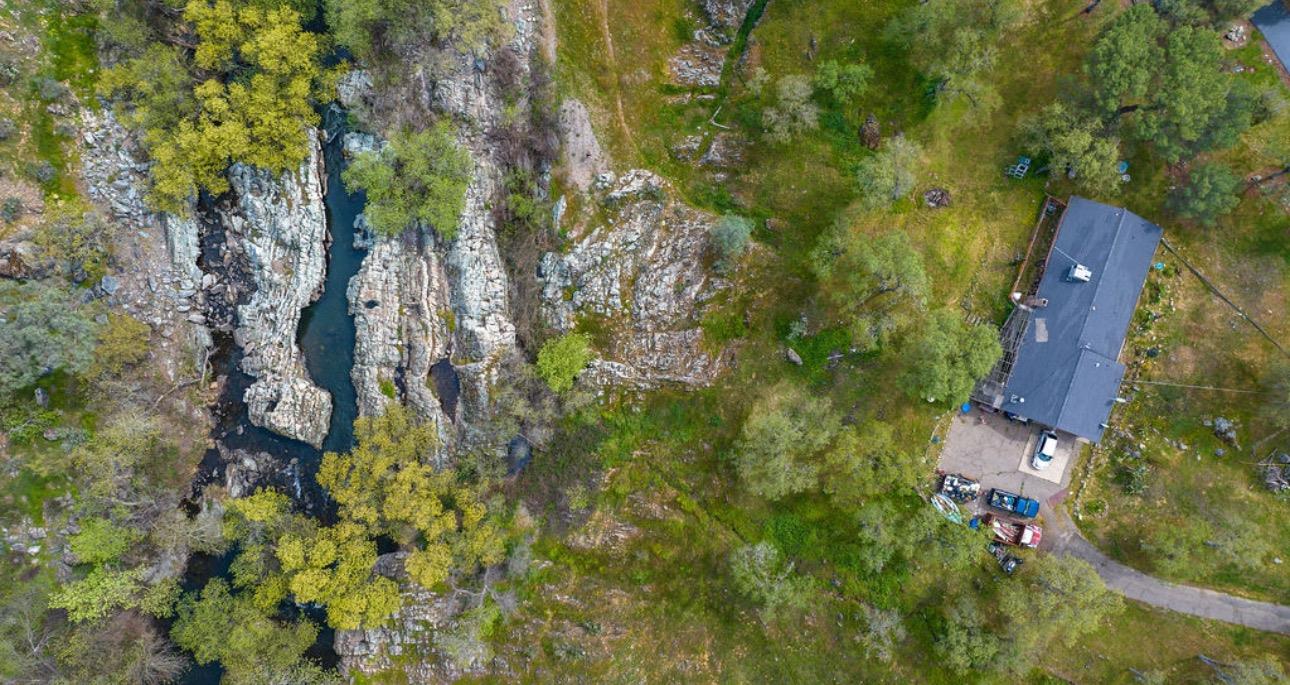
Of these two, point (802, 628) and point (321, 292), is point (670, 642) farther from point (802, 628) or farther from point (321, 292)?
point (321, 292)

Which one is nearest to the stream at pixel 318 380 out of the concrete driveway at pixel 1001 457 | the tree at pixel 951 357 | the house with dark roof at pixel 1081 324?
the tree at pixel 951 357

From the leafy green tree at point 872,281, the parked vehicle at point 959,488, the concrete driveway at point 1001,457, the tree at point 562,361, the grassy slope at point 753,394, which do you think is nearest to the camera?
the leafy green tree at point 872,281

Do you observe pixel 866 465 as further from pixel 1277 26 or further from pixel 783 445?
pixel 1277 26

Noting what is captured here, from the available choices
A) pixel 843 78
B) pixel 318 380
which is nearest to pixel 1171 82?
pixel 843 78

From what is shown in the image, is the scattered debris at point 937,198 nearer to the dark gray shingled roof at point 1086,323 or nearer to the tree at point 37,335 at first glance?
the dark gray shingled roof at point 1086,323

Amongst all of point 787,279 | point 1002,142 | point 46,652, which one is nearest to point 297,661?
point 46,652
